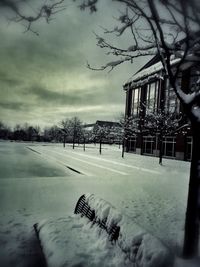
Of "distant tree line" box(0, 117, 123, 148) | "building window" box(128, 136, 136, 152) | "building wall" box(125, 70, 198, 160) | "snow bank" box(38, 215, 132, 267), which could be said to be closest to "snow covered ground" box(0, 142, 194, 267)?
"snow bank" box(38, 215, 132, 267)

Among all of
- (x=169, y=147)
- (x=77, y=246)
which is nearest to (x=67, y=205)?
(x=77, y=246)

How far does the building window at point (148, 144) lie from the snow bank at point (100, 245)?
29.0 meters

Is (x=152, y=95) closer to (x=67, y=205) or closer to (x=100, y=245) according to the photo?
(x=67, y=205)

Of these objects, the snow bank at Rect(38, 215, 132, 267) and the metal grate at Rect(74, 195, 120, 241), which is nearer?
the snow bank at Rect(38, 215, 132, 267)

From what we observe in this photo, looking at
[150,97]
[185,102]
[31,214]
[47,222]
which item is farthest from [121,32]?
[150,97]

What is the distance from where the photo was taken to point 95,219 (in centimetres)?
485

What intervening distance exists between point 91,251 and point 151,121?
20971 millimetres

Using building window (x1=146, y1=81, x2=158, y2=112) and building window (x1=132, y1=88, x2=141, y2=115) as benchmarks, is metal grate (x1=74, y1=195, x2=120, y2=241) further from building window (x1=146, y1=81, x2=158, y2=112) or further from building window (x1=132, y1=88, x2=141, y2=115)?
building window (x1=132, y1=88, x2=141, y2=115)

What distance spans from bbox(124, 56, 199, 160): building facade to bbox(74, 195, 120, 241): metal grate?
739 inches

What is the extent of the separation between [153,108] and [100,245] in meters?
24.9

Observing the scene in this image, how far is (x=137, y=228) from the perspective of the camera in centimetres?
392

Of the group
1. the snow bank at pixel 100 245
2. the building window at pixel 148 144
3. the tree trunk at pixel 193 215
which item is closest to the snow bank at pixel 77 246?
the snow bank at pixel 100 245

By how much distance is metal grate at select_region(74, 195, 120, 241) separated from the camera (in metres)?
4.13

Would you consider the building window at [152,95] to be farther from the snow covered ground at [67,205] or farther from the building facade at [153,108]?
the snow covered ground at [67,205]
